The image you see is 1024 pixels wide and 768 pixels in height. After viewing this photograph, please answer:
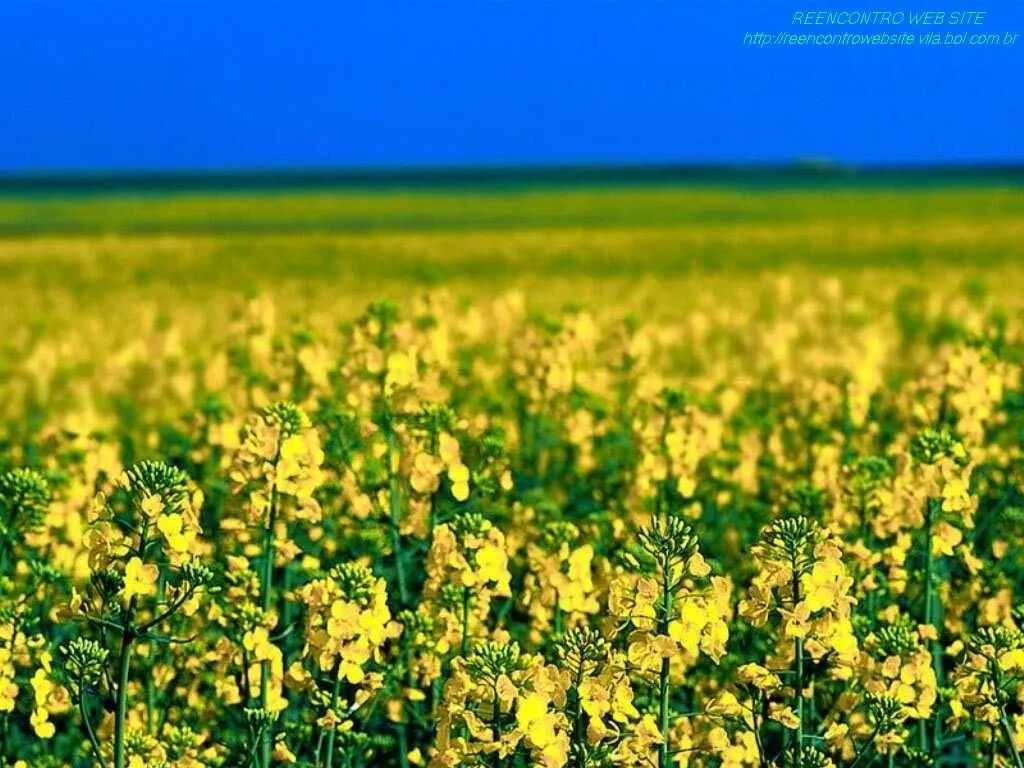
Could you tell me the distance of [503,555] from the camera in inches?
141

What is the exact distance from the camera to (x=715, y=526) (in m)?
6.42

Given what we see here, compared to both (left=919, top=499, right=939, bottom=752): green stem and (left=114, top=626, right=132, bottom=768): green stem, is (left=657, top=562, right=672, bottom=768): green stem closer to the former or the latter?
(left=114, top=626, right=132, bottom=768): green stem

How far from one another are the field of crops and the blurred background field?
1.74 meters

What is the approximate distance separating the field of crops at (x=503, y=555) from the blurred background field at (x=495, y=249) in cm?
174

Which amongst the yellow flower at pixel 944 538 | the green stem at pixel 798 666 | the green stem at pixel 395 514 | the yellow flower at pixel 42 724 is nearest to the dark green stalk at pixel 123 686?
the yellow flower at pixel 42 724

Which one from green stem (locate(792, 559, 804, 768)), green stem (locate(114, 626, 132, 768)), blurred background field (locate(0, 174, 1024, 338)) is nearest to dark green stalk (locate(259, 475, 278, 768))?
green stem (locate(114, 626, 132, 768))

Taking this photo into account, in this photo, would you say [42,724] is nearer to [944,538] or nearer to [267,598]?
[267,598]

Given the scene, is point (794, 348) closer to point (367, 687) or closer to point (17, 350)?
point (17, 350)

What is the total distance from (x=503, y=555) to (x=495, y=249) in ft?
125

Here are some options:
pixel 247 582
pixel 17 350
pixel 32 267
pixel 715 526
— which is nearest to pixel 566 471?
pixel 715 526

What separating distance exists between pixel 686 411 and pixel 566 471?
145 cm

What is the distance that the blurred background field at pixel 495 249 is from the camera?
76.7 ft

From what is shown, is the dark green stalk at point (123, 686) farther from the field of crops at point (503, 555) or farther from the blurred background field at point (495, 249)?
the blurred background field at point (495, 249)

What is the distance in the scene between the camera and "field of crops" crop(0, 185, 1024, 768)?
2.88m
